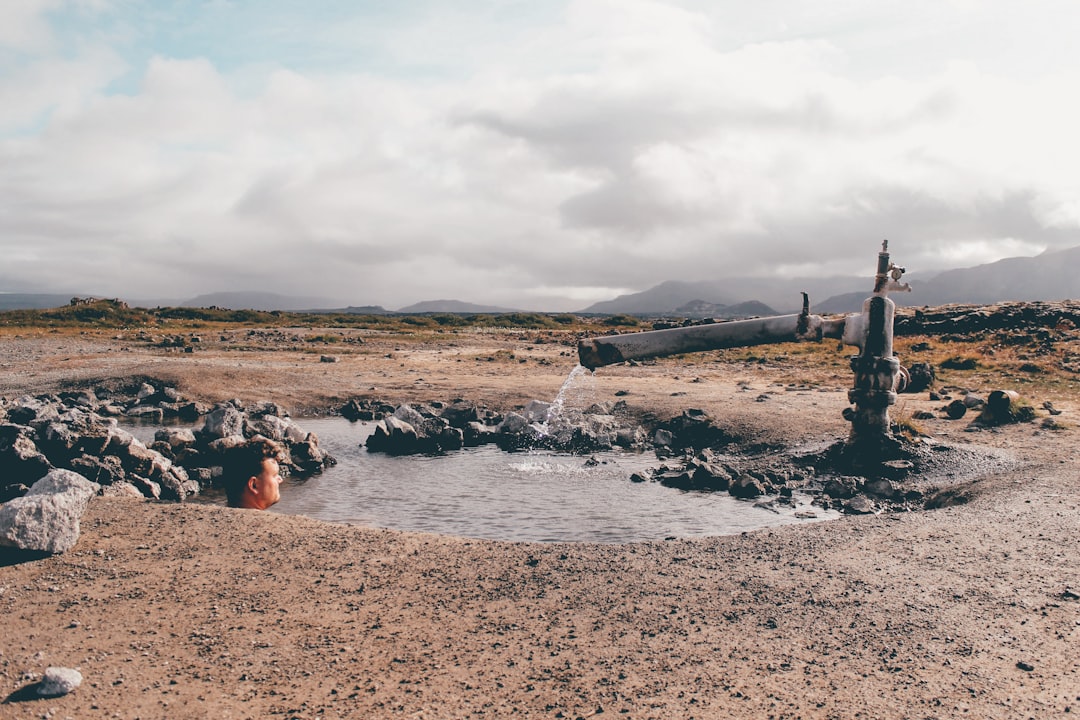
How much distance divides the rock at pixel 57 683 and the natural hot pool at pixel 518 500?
6.65m

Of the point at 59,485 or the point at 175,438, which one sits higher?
the point at 59,485

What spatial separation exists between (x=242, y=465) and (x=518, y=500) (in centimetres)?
510

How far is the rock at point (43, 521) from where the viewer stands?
7820 mm

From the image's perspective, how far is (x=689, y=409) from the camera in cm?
2080

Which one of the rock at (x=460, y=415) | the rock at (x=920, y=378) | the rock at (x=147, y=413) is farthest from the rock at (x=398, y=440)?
the rock at (x=920, y=378)

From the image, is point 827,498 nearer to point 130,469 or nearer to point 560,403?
point 560,403

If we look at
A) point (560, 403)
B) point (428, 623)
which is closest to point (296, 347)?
point (560, 403)

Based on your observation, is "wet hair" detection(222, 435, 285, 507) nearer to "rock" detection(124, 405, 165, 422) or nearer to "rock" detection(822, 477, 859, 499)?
"rock" detection(822, 477, 859, 499)

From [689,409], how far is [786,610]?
13713mm

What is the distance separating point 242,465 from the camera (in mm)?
11484

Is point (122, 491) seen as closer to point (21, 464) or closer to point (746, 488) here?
point (21, 464)

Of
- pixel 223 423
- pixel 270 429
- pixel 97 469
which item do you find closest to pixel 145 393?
pixel 223 423

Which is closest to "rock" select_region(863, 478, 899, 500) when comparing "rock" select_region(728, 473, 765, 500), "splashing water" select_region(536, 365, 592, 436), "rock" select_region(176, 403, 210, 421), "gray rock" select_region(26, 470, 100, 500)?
"rock" select_region(728, 473, 765, 500)

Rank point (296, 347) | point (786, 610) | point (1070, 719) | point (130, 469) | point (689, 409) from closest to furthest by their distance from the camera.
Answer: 1. point (1070, 719)
2. point (786, 610)
3. point (130, 469)
4. point (689, 409)
5. point (296, 347)
